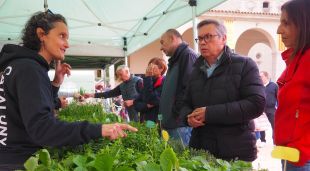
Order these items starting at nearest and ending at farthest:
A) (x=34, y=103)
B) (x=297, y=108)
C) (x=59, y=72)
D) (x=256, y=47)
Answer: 1. (x=34, y=103)
2. (x=297, y=108)
3. (x=59, y=72)
4. (x=256, y=47)

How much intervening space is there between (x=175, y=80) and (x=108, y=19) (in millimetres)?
3492

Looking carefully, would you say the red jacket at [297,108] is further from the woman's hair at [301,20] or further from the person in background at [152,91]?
the person in background at [152,91]

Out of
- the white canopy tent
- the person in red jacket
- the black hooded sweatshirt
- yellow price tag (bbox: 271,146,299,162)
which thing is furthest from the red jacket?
the white canopy tent

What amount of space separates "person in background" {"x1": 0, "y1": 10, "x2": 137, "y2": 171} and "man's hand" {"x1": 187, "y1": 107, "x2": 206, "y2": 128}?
25.6 inches

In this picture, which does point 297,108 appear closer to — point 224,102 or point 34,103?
point 224,102

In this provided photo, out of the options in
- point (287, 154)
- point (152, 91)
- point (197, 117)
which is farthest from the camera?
point (152, 91)

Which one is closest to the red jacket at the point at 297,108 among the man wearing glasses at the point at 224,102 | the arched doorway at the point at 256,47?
the man wearing glasses at the point at 224,102

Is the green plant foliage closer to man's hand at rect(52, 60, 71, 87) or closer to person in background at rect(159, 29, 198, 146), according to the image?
man's hand at rect(52, 60, 71, 87)

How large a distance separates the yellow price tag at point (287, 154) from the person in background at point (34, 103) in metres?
0.56

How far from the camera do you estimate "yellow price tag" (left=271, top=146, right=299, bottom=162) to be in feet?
3.05

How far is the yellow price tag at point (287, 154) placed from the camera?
3.05ft

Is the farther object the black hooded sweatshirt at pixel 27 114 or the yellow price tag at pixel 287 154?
the black hooded sweatshirt at pixel 27 114

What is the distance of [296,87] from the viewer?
4.83ft

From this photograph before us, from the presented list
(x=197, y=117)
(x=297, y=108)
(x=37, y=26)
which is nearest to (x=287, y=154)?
(x=297, y=108)
